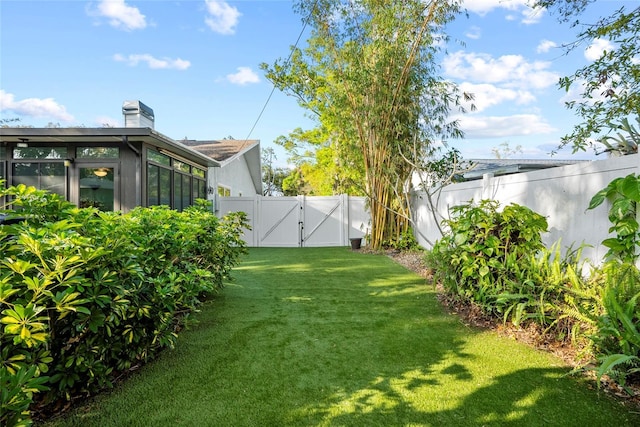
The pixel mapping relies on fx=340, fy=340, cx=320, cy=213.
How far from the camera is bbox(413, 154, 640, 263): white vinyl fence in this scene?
2764mm

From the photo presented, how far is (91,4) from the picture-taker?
611 centimetres

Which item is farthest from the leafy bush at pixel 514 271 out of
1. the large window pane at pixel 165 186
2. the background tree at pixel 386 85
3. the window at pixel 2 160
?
the window at pixel 2 160

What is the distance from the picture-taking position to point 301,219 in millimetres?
10766

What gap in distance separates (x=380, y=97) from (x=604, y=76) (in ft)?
13.9

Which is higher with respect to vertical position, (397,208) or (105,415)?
(397,208)

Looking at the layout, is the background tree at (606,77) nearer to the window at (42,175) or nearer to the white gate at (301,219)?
the white gate at (301,219)

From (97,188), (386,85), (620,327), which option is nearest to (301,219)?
(386,85)

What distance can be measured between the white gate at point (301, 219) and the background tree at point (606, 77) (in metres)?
6.93

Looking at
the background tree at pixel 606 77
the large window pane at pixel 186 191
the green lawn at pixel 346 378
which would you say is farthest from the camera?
the large window pane at pixel 186 191

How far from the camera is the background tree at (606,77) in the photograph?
378cm

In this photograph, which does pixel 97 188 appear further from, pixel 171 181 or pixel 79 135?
pixel 171 181

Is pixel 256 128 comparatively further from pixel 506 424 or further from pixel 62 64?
pixel 506 424

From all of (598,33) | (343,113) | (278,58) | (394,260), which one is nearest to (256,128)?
(278,58)

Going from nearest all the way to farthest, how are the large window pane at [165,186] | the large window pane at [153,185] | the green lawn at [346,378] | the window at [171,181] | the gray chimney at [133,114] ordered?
the green lawn at [346,378]
the large window pane at [153,185]
the window at [171,181]
the gray chimney at [133,114]
the large window pane at [165,186]
